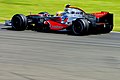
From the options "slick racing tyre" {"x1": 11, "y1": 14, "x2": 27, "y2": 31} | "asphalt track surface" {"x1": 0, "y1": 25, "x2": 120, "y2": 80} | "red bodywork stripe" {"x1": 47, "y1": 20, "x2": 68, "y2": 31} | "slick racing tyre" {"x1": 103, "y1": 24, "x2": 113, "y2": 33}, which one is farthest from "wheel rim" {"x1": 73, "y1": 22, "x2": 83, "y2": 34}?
"slick racing tyre" {"x1": 11, "y1": 14, "x2": 27, "y2": 31}

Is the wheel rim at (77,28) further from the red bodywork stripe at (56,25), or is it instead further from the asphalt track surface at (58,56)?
the red bodywork stripe at (56,25)

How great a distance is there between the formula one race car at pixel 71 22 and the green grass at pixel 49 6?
24.1 feet

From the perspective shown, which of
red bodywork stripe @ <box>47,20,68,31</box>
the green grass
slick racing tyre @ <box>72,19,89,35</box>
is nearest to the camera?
slick racing tyre @ <box>72,19,89,35</box>

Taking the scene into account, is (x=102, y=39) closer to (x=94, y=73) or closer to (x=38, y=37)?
(x=38, y=37)

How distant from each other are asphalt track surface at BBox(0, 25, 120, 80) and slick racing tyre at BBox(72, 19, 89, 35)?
0.32 metres

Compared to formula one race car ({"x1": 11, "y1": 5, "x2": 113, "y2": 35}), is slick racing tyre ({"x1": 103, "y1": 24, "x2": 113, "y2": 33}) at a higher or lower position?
lower

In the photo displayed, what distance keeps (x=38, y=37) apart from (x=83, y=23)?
189 centimetres

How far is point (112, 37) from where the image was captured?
60.5ft

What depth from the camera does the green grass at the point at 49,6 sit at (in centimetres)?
3099

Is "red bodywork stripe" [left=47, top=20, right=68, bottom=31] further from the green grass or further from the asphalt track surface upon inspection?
the green grass

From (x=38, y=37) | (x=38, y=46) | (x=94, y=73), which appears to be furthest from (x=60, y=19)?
(x=94, y=73)

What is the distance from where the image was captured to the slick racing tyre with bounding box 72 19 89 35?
59.3 feet

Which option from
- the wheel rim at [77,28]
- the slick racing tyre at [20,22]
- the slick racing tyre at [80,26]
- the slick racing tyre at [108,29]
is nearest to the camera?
the slick racing tyre at [80,26]

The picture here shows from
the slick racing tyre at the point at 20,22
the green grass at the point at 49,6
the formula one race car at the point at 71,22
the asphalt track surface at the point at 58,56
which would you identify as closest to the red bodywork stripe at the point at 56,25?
the formula one race car at the point at 71,22
